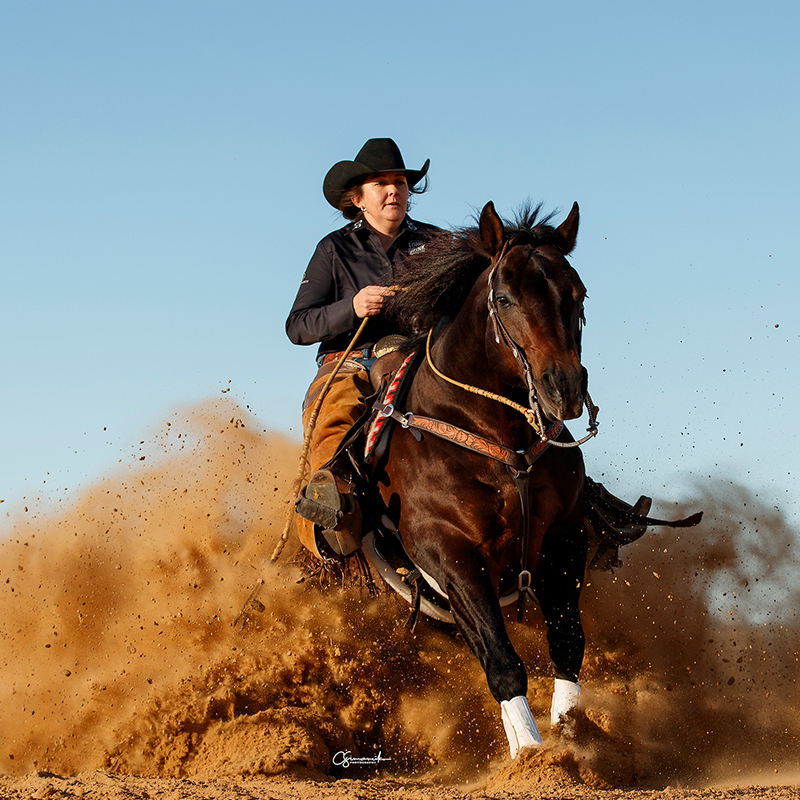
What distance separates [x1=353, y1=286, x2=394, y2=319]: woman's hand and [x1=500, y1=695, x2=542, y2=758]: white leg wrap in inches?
93.4

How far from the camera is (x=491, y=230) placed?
4.61 metres

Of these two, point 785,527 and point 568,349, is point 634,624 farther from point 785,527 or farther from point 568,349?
point 568,349

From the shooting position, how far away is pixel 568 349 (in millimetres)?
4074

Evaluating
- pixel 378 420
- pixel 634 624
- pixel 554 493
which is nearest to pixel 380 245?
pixel 378 420

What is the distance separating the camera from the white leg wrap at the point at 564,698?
4.73 m

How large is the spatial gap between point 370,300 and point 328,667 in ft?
8.83

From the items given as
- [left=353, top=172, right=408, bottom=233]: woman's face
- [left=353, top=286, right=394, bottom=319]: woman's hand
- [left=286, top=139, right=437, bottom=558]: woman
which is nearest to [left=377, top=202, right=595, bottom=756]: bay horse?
[left=353, top=286, right=394, bottom=319]: woman's hand

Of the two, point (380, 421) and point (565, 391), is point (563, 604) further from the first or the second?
point (565, 391)

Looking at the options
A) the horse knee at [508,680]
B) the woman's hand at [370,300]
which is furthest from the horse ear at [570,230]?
the horse knee at [508,680]

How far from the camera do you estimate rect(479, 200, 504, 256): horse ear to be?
454 centimetres

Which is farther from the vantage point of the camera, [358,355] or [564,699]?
[358,355]

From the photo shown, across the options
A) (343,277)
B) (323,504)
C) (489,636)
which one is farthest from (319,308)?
(489,636)

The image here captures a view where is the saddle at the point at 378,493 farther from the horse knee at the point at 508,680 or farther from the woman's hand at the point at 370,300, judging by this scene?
the horse knee at the point at 508,680
